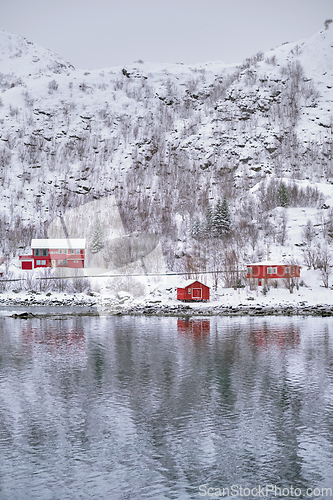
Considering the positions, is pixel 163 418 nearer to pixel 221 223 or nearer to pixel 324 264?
pixel 324 264

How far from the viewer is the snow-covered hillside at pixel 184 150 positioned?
74.4 metres

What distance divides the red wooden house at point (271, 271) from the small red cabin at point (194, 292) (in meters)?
6.49

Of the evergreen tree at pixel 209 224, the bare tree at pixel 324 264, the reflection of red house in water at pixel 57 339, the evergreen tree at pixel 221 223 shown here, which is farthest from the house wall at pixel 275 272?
the reflection of red house in water at pixel 57 339

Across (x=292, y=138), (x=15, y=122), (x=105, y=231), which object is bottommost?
(x=105, y=231)

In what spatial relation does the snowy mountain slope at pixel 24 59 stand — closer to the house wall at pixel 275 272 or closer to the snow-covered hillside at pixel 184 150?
the snow-covered hillside at pixel 184 150

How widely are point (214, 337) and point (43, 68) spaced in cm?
16621

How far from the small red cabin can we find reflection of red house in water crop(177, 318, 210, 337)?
791 centimetres

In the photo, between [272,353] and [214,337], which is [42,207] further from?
[272,353]

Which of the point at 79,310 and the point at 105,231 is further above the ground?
the point at 105,231

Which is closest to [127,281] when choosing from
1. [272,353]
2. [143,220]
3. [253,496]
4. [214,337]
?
[214,337]

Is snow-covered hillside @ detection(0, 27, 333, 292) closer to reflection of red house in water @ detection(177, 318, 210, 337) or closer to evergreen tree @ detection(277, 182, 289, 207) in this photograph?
evergreen tree @ detection(277, 182, 289, 207)

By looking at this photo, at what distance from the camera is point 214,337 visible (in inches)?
1177

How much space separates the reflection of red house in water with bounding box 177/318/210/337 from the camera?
3206 centimetres

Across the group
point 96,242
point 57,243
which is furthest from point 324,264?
point 57,243
